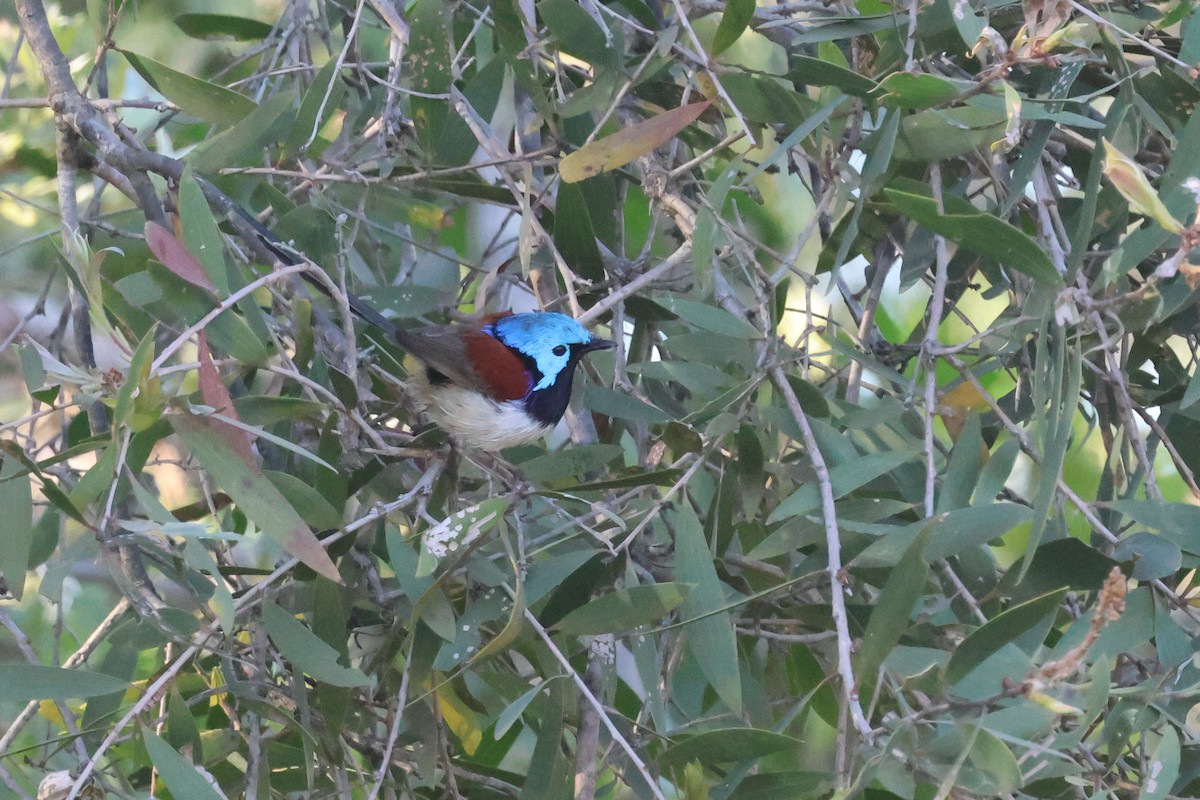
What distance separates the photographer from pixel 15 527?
2018 mm

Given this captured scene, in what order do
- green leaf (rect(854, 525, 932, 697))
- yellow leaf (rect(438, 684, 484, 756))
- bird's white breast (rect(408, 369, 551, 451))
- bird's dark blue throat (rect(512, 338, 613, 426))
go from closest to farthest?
green leaf (rect(854, 525, 932, 697)) → yellow leaf (rect(438, 684, 484, 756)) → bird's white breast (rect(408, 369, 551, 451)) → bird's dark blue throat (rect(512, 338, 613, 426))

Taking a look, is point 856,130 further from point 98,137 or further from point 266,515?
point 98,137

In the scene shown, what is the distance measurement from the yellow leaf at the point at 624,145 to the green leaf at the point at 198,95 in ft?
2.58

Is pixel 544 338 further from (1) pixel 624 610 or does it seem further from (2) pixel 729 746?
(2) pixel 729 746

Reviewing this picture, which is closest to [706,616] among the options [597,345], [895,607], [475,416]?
[895,607]

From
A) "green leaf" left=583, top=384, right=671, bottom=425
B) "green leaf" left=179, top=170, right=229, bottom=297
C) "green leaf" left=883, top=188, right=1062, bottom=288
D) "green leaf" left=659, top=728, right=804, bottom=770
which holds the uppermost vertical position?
"green leaf" left=179, top=170, right=229, bottom=297

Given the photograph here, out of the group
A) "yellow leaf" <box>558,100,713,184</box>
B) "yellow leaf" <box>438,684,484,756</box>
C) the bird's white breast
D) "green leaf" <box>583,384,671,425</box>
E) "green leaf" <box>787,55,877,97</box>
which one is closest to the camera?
"green leaf" <box>787,55,877,97</box>

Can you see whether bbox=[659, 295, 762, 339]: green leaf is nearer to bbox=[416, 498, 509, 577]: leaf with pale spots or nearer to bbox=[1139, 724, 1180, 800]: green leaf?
bbox=[416, 498, 509, 577]: leaf with pale spots

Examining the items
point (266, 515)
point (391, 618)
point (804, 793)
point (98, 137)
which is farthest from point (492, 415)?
point (804, 793)

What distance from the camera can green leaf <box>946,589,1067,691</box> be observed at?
5.48 ft

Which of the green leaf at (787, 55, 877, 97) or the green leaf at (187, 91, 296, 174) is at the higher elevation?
the green leaf at (787, 55, 877, 97)

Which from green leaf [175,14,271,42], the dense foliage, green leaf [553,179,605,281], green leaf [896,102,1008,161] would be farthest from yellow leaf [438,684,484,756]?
green leaf [175,14,271,42]

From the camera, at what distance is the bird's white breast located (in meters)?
2.97

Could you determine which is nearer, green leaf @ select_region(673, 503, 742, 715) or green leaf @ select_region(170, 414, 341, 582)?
green leaf @ select_region(170, 414, 341, 582)
